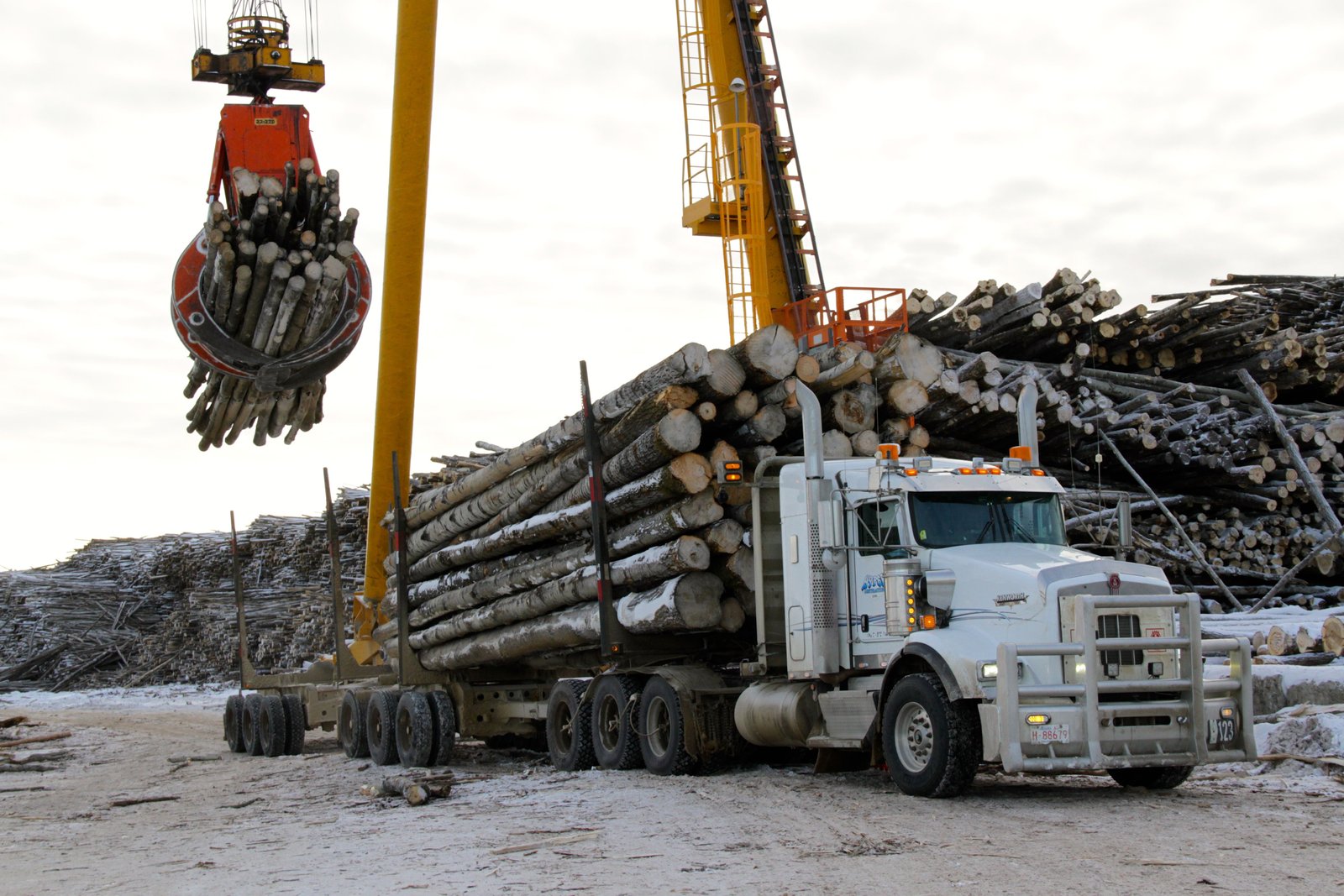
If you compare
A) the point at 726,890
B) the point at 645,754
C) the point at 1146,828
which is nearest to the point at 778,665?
the point at 645,754

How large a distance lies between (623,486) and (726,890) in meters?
6.91

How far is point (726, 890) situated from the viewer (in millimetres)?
7098

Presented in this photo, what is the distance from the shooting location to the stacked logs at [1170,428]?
1805cm

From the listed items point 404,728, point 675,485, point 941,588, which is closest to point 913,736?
point 941,588

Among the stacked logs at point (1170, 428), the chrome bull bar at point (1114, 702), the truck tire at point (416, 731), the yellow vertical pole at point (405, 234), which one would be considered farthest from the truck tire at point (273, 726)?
the chrome bull bar at point (1114, 702)

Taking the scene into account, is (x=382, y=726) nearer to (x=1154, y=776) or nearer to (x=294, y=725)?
(x=294, y=725)

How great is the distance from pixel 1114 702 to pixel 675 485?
422cm

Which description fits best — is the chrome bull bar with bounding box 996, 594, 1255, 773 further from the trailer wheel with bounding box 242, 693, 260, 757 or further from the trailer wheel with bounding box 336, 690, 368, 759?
the trailer wheel with bounding box 242, 693, 260, 757

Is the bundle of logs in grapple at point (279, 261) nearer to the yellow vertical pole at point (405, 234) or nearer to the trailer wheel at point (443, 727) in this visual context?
the yellow vertical pole at point (405, 234)

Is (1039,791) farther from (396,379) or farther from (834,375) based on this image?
(396,379)

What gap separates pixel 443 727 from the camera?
16500 millimetres

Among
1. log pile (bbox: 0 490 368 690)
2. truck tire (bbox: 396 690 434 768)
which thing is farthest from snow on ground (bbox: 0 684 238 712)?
truck tire (bbox: 396 690 434 768)

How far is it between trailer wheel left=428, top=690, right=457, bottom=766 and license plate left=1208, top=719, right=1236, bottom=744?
29.1 feet

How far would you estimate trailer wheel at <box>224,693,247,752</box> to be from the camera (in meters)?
21.1
